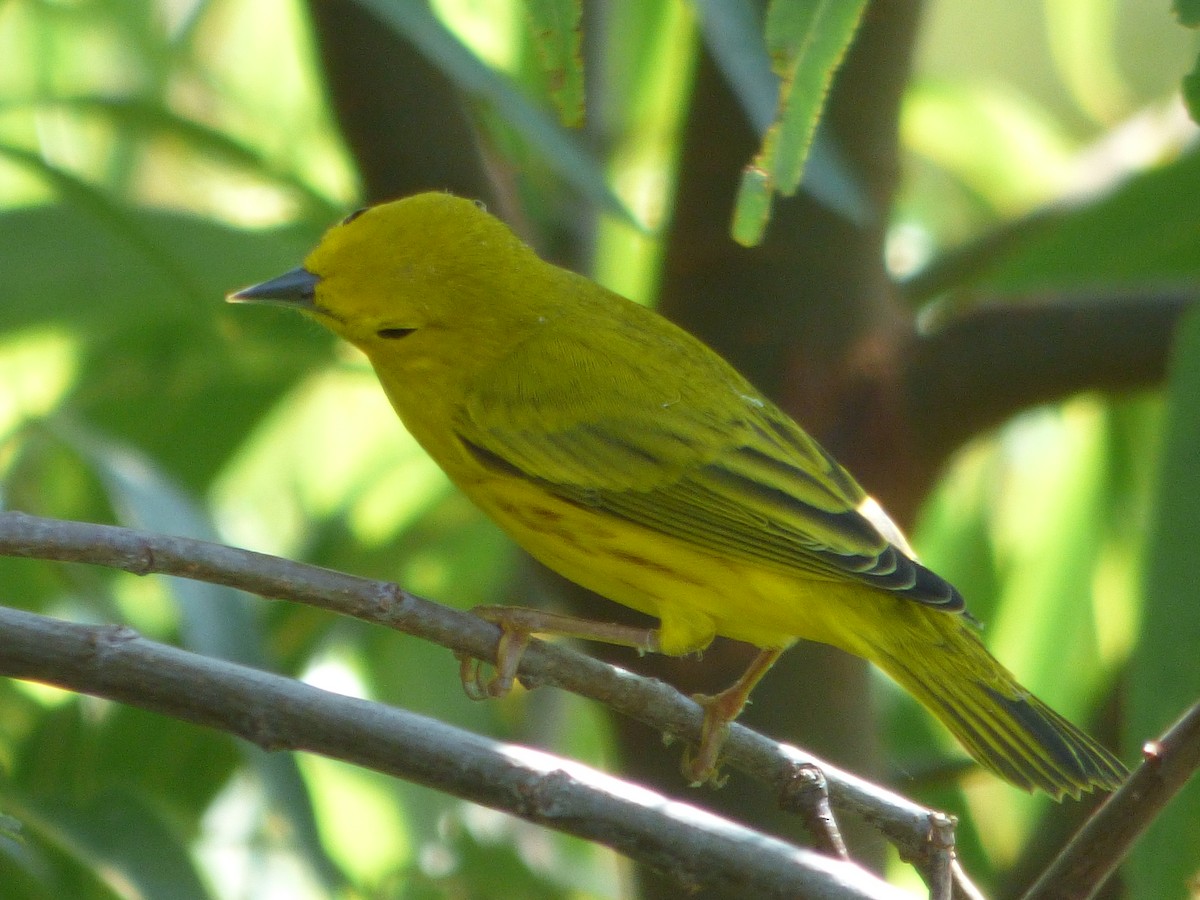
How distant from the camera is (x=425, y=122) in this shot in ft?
10.3

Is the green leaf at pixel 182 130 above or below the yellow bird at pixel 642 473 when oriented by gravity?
above

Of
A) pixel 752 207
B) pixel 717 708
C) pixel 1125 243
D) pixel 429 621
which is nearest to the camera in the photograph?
pixel 752 207

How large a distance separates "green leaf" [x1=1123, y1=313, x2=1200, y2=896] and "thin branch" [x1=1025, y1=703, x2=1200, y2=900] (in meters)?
0.67

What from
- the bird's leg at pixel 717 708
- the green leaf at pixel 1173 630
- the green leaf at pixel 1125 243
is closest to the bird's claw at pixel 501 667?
the bird's leg at pixel 717 708

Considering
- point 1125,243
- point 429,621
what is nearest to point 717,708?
point 429,621

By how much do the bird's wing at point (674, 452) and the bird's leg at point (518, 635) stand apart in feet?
0.65

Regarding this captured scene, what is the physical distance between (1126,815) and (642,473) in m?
1.26

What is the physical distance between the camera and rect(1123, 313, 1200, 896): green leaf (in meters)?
2.41

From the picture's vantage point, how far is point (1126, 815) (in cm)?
174

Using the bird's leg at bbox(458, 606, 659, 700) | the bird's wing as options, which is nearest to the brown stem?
the bird's wing

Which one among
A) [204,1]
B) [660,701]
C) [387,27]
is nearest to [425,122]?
[387,27]

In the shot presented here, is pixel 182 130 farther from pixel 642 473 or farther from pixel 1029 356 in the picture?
pixel 1029 356

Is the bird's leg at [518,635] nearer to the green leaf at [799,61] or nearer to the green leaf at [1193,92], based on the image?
Answer: the green leaf at [799,61]

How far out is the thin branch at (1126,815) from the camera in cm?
172
